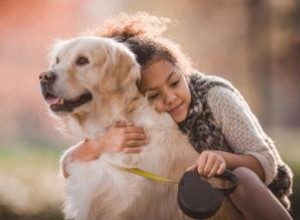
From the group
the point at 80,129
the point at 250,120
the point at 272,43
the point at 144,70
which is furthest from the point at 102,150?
the point at 272,43

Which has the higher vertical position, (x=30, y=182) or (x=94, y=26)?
(x=94, y=26)

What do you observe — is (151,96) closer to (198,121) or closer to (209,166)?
(198,121)

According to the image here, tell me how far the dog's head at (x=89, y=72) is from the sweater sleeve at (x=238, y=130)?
0.52ft

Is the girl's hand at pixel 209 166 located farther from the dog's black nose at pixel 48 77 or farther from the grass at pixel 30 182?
the grass at pixel 30 182

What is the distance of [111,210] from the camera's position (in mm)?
1354

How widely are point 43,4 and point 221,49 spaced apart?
16.5 inches

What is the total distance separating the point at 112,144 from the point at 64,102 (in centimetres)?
13

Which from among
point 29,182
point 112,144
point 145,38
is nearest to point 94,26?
point 145,38

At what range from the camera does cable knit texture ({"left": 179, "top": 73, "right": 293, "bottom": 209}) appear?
4.43 ft

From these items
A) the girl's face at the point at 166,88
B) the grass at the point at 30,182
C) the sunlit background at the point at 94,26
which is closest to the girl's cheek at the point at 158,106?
the girl's face at the point at 166,88

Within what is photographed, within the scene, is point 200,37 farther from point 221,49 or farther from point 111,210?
point 111,210

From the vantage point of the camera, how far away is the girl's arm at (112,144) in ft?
4.41

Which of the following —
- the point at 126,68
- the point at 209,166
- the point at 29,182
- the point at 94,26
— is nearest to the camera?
the point at 209,166

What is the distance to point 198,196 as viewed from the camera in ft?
4.01
